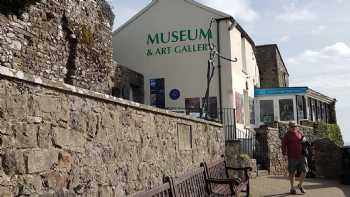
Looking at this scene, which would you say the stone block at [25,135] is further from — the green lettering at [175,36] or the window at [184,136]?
the green lettering at [175,36]

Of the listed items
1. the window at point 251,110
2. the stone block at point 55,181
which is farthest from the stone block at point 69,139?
the window at point 251,110

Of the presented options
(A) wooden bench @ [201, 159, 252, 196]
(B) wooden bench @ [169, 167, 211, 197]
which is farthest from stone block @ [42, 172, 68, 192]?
(A) wooden bench @ [201, 159, 252, 196]

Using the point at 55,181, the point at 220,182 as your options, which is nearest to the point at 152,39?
the point at 220,182

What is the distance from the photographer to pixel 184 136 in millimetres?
8117

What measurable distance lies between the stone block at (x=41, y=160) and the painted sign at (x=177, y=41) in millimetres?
17953

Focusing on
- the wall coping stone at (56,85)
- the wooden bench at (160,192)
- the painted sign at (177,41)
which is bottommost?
the wooden bench at (160,192)

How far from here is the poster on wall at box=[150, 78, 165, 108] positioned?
2175 centimetres

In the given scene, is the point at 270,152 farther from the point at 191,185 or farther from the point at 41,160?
the point at 41,160

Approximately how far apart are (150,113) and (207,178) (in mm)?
2440

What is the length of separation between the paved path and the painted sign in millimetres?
9498

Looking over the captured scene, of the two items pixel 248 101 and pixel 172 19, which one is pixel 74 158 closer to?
pixel 172 19

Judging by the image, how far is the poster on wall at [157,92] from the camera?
21.8 meters

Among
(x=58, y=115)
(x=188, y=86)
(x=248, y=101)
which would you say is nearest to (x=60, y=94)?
(x=58, y=115)

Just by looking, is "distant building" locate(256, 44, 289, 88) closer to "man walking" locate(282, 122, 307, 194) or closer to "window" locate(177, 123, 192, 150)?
"man walking" locate(282, 122, 307, 194)
